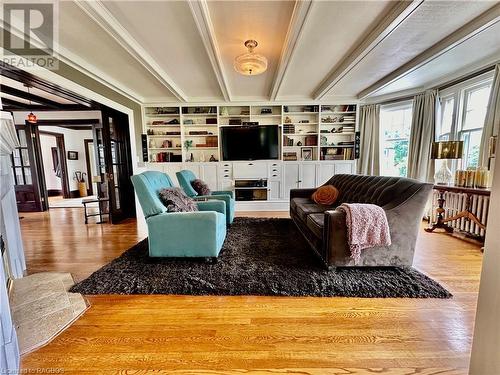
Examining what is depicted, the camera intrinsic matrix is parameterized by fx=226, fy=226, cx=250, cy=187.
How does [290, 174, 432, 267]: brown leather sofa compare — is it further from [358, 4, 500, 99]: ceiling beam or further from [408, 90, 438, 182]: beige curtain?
[408, 90, 438, 182]: beige curtain

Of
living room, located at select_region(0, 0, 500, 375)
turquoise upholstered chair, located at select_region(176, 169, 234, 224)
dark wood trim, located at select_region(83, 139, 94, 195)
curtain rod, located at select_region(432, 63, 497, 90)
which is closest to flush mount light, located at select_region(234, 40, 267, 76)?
living room, located at select_region(0, 0, 500, 375)

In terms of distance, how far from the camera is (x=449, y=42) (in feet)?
8.75

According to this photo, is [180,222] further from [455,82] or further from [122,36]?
[455,82]

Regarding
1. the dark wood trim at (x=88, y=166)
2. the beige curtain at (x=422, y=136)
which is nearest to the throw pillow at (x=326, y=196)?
the beige curtain at (x=422, y=136)

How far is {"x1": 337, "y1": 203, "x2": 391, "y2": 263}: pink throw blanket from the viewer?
6.82 ft

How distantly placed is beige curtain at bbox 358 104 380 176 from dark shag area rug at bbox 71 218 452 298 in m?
3.44

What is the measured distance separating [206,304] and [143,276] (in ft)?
2.58

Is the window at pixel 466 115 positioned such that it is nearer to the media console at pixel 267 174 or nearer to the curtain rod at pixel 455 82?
the curtain rod at pixel 455 82

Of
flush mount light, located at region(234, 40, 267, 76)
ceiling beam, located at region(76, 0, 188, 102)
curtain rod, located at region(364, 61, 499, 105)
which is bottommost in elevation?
flush mount light, located at region(234, 40, 267, 76)

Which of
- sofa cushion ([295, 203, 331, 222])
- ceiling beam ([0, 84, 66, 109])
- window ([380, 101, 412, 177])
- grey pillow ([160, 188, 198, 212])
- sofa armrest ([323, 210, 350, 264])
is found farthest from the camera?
window ([380, 101, 412, 177])

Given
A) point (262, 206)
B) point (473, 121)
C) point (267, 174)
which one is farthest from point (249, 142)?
point (473, 121)

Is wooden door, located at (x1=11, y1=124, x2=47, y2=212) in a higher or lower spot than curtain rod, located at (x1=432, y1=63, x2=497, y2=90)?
lower

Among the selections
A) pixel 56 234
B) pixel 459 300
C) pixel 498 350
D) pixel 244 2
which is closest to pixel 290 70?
pixel 244 2

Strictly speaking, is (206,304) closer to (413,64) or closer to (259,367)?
(259,367)
